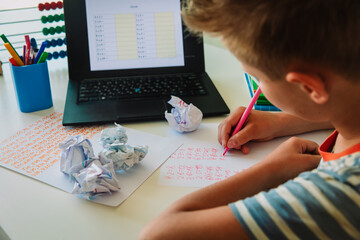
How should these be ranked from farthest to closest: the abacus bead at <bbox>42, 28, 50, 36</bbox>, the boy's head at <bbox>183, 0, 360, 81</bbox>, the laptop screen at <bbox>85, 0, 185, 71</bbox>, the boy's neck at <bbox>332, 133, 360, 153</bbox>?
the abacus bead at <bbox>42, 28, 50, 36</bbox>, the laptop screen at <bbox>85, 0, 185, 71</bbox>, the boy's neck at <bbox>332, 133, 360, 153</bbox>, the boy's head at <bbox>183, 0, 360, 81</bbox>

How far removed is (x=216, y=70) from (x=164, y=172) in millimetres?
547

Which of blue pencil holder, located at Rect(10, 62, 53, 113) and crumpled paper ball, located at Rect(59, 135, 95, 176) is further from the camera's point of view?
blue pencil holder, located at Rect(10, 62, 53, 113)

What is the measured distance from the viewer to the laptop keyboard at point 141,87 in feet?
3.06

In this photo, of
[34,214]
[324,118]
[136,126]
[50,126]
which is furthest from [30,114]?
[324,118]

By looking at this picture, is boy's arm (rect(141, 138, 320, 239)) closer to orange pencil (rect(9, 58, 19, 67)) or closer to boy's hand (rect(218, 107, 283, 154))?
boy's hand (rect(218, 107, 283, 154))

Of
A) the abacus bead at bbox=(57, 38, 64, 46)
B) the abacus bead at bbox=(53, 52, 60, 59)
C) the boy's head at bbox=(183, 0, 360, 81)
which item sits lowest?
the abacus bead at bbox=(53, 52, 60, 59)

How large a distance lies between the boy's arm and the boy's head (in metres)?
0.19

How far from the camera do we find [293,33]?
0.41 metres

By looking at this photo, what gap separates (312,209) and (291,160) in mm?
216

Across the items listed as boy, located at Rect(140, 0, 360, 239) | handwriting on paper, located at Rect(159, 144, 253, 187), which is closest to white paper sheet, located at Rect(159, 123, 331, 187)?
A: handwriting on paper, located at Rect(159, 144, 253, 187)

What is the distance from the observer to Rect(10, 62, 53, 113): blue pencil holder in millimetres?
884

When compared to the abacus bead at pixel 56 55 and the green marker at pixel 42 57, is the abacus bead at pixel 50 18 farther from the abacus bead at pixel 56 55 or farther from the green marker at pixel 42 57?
the green marker at pixel 42 57

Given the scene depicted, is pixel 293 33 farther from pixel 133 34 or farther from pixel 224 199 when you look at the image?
pixel 133 34

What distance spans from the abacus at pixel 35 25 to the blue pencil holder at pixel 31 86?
0.32 meters
